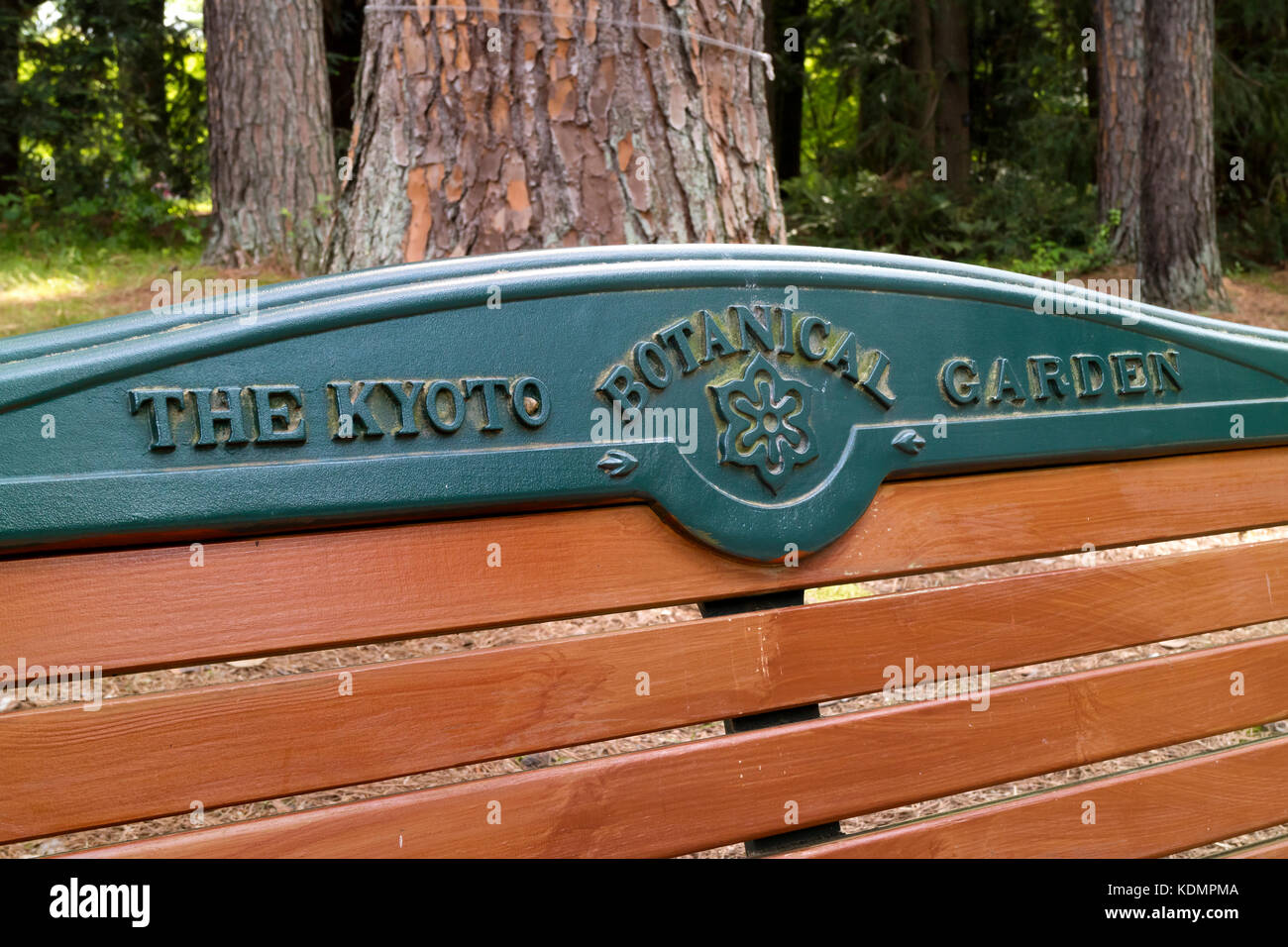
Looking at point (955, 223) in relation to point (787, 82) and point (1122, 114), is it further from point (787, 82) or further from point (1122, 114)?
point (787, 82)

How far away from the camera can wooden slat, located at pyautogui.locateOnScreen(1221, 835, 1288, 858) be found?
175 cm

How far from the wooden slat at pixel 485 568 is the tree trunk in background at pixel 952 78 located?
43.2 ft

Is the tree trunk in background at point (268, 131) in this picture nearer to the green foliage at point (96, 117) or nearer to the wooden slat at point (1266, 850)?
the green foliage at point (96, 117)

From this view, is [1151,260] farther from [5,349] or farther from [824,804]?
[5,349]

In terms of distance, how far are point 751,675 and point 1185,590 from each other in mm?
771

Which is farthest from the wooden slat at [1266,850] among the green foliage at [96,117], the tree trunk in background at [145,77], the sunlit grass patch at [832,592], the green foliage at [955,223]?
the tree trunk in background at [145,77]

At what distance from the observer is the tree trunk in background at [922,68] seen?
45.8 feet

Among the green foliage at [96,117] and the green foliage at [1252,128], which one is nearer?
the green foliage at [96,117]

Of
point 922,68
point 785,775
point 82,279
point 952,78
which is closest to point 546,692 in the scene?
point 785,775

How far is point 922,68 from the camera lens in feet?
46.2

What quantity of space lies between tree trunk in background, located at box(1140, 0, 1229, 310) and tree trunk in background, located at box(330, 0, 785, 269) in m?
7.77

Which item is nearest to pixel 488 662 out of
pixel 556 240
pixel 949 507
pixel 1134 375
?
pixel 949 507

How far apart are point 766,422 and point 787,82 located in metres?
14.1

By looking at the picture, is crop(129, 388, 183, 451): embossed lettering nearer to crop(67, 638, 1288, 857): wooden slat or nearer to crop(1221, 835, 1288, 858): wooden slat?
crop(67, 638, 1288, 857): wooden slat
